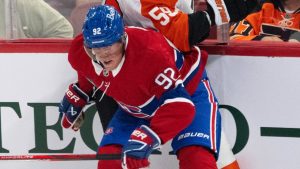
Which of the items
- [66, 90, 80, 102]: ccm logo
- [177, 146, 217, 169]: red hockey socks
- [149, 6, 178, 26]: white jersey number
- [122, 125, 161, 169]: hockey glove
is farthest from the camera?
[66, 90, 80, 102]: ccm logo

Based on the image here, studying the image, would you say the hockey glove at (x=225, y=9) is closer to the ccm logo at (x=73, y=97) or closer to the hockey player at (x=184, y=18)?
the hockey player at (x=184, y=18)

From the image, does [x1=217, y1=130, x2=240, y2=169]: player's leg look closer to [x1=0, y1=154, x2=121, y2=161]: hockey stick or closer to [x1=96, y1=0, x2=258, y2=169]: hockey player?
[x1=96, y1=0, x2=258, y2=169]: hockey player

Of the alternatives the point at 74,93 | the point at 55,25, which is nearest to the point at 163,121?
the point at 74,93

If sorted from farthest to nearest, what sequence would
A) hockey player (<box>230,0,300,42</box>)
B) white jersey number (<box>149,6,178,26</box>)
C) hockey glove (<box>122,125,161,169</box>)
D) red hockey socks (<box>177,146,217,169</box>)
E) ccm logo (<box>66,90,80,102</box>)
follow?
hockey player (<box>230,0,300,42</box>), ccm logo (<box>66,90,80,102</box>), white jersey number (<box>149,6,178,26</box>), red hockey socks (<box>177,146,217,169</box>), hockey glove (<box>122,125,161,169</box>)

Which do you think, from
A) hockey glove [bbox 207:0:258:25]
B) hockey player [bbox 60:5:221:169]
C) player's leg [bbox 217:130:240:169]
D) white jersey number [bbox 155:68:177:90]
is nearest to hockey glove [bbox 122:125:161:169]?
hockey player [bbox 60:5:221:169]

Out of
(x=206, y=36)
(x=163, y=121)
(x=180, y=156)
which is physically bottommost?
(x=180, y=156)

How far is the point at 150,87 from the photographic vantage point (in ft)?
6.64

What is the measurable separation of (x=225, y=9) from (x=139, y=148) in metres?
0.53

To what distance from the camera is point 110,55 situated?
1.97 meters

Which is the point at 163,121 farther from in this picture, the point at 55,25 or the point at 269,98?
the point at 55,25

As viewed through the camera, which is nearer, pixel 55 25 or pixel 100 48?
pixel 100 48

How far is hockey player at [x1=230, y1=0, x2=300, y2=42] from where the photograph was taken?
2361mm

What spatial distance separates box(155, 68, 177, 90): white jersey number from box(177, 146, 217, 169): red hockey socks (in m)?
0.20

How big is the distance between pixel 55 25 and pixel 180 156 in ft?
2.15
